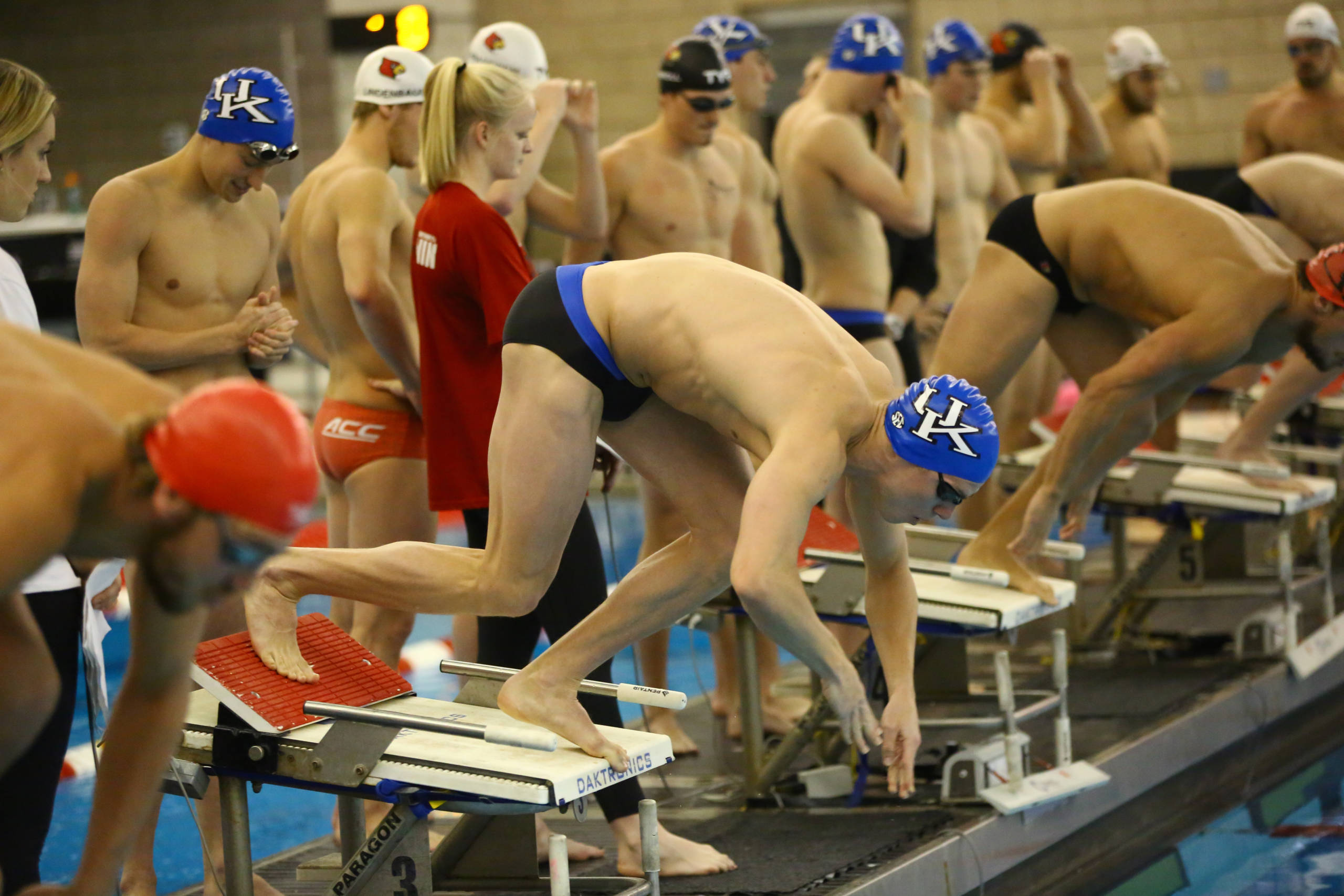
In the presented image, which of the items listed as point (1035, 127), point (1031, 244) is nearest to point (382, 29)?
point (1035, 127)

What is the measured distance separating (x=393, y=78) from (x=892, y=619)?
2.03 m

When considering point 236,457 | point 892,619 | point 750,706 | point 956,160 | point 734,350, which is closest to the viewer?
point 236,457

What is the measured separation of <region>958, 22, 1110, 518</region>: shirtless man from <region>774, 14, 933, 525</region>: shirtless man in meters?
1.29

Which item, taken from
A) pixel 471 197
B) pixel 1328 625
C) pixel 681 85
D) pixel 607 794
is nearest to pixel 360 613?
pixel 607 794

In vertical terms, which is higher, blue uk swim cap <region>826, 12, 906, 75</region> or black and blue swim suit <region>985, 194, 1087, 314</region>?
blue uk swim cap <region>826, 12, 906, 75</region>

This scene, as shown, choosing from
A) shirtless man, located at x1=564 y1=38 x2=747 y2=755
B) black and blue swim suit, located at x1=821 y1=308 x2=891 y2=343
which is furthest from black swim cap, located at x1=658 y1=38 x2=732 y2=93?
black and blue swim suit, located at x1=821 y1=308 x2=891 y2=343

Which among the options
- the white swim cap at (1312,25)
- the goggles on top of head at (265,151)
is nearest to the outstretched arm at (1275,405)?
the white swim cap at (1312,25)

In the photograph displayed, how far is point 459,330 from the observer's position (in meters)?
3.59

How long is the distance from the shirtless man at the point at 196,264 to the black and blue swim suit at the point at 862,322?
7.79 feet

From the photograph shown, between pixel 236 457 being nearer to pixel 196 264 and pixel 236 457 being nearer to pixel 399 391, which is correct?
pixel 196 264

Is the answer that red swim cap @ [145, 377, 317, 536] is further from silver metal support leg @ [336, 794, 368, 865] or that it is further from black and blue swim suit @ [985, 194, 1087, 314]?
black and blue swim suit @ [985, 194, 1087, 314]

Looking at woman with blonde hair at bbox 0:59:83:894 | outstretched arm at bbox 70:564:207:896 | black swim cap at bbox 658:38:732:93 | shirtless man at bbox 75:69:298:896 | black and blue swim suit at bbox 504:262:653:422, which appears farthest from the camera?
black swim cap at bbox 658:38:732:93

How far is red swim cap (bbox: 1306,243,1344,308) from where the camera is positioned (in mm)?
4430

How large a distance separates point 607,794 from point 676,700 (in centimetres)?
55
